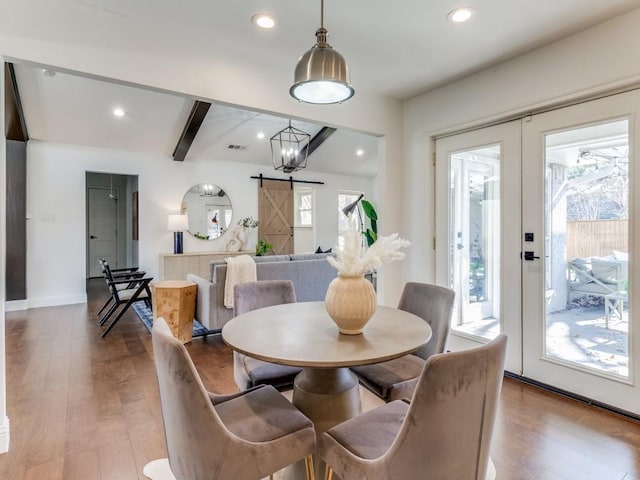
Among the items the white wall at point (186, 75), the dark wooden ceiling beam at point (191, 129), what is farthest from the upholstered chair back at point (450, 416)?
the dark wooden ceiling beam at point (191, 129)

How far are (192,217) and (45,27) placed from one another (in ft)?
15.5

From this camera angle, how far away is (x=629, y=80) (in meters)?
2.20

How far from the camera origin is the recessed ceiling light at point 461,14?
7.14ft

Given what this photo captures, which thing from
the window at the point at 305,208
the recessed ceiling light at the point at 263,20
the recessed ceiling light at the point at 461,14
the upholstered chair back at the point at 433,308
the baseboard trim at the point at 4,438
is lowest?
the baseboard trim at the point at 4,438

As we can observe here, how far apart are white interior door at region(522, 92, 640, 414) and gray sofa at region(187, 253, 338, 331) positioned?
234 cm

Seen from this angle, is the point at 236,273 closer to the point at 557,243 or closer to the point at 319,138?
the point at 557,243

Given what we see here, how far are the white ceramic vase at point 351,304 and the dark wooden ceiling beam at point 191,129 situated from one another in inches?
168

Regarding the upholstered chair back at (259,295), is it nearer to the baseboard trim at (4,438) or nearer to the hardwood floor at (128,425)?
the hardwood floor at (128,425)

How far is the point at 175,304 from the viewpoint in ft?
12.1

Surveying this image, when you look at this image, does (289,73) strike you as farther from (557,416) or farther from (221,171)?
(221,171)

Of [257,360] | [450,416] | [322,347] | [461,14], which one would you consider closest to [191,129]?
[461,14]

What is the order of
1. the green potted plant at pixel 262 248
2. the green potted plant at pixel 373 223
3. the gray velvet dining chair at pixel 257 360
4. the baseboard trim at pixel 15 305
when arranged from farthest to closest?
1. the green potted plant at pixel 262 248
2. the baseboard trim at pixel 15 305
3. the green potted plant at pixel 373 223
4. the gray velvet dining chair at pixel 257 360

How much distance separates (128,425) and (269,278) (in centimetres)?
213

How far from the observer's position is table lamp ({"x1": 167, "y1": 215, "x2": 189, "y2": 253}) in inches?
240
